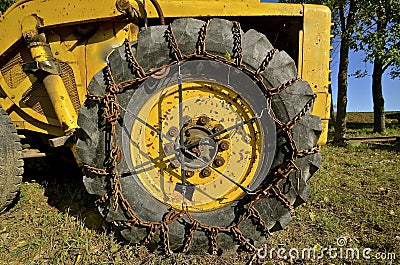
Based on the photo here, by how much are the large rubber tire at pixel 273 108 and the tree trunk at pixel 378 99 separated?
40.1 feet

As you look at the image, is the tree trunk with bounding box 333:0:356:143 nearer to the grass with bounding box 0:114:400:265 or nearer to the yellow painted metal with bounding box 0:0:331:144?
the grass with bounding box 0:114:400:265

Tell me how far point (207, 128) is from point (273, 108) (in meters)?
0.53

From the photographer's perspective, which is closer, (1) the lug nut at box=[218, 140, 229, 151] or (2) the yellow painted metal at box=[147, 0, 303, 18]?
(1) the lug nut at box=[218, 140, 229, 151]

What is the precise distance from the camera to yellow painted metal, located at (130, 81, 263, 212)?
8.80 feet

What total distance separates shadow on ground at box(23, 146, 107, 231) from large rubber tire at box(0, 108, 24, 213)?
19.3 inches

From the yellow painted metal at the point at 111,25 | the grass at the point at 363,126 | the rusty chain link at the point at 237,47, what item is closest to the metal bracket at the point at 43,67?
the yellow painted metal at the point at 111,25

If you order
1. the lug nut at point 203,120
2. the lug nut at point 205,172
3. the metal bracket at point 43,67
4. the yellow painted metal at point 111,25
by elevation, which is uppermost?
the yellow painted metal at point 111,25

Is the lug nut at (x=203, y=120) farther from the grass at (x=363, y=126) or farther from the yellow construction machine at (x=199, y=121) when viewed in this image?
the grass at (x=363, y=126)

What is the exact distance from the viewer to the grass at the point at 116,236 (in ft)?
8.64

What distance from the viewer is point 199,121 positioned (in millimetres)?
2709

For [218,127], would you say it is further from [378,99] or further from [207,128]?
[378,99]

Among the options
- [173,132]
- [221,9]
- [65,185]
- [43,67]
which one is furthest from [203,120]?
[65,185]

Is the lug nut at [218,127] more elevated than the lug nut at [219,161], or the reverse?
the lug nut at [218,127]

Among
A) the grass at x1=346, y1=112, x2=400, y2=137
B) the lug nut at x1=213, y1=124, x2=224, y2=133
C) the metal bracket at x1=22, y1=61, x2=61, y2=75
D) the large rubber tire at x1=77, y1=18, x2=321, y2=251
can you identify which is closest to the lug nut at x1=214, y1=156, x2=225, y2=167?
the lug nut at x1=213, y1=124, x2=224, y2=133
